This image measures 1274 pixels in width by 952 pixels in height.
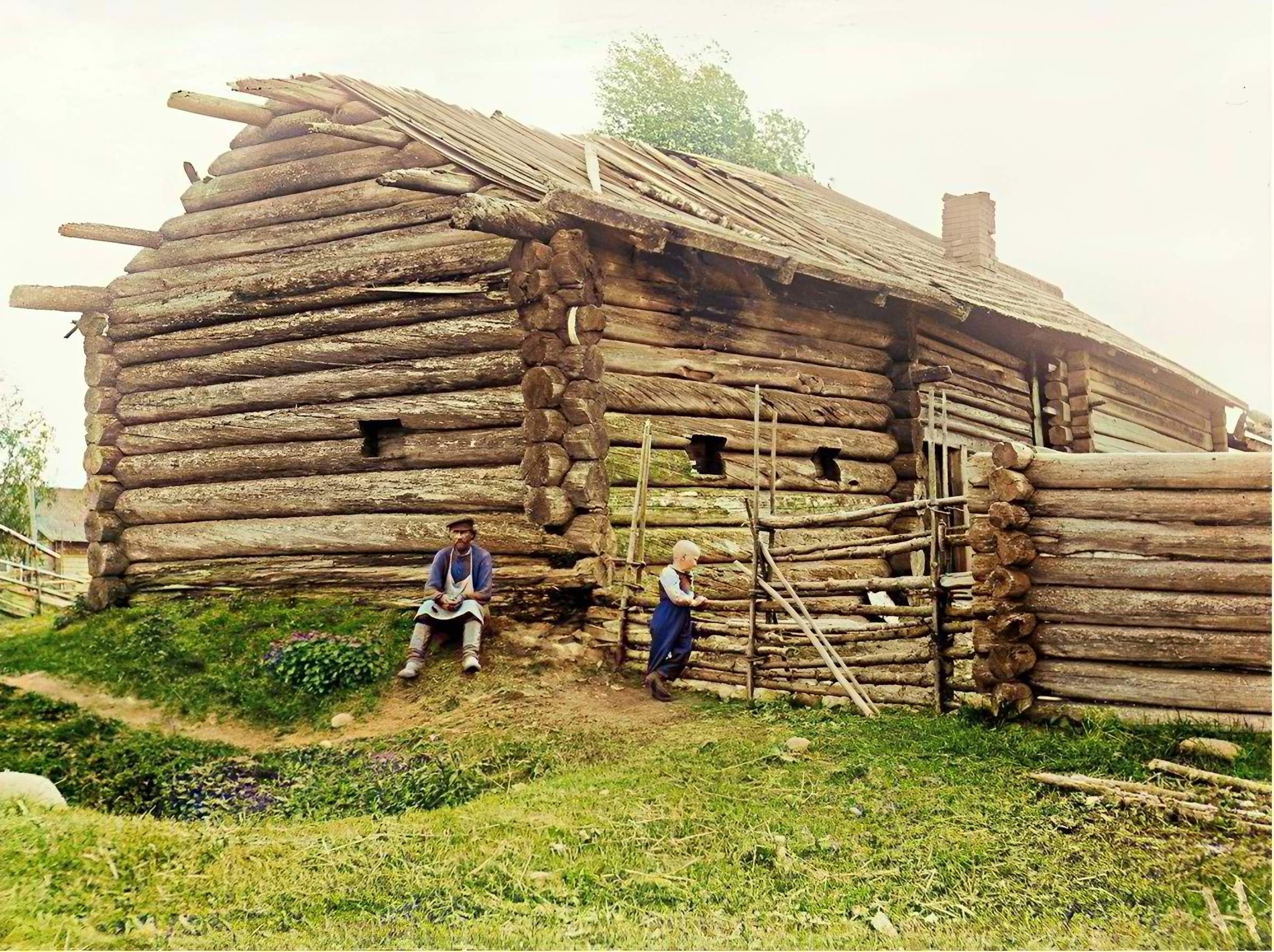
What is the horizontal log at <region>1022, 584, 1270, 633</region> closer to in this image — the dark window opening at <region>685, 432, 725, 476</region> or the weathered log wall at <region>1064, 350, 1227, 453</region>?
the dark window opening at <region>685, 432, 725, 476</region>

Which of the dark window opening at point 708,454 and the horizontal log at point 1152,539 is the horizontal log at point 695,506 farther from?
the horizontal log at point 1152,539

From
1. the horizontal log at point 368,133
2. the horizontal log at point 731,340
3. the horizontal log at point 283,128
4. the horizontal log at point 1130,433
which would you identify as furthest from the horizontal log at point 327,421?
the horizontal log at point 1130,433

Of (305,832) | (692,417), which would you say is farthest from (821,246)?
(305,832)

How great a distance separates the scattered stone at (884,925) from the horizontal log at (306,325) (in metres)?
6.78

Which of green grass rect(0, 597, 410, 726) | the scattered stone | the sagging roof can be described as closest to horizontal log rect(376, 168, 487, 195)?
the sagging roof

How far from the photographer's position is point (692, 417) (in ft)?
35.5

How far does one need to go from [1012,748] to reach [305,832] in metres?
3.80

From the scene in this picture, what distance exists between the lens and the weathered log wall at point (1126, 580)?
19.9ft

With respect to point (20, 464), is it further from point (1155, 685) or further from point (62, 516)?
point (1155, 685)

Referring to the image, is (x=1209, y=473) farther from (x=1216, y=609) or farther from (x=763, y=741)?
(x=763, y=741)

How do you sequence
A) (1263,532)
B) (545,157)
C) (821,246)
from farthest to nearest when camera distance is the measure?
(821,246) → (545,157) → (1263,532)

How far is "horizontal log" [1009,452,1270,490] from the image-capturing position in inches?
240

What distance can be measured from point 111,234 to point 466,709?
6932 mm

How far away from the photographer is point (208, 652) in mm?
9727
